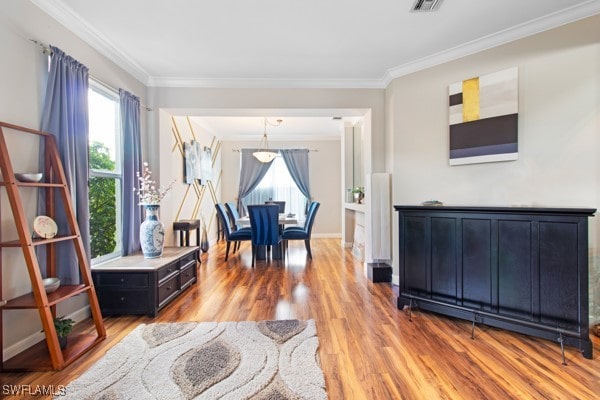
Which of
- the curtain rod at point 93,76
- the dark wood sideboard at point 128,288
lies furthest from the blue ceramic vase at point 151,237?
the curtain rod at point 93,76

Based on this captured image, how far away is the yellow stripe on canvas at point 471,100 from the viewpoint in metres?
2.72

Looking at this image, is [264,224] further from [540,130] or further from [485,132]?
[540,130]

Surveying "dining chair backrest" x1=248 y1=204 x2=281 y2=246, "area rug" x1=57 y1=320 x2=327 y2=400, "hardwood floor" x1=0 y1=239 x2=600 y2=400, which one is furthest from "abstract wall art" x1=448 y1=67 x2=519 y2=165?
"dining chair backrest" x1=248 y1=204 x2=281 y2=246

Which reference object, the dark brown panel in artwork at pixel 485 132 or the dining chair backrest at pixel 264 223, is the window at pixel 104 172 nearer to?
the dining chair backrest at pixel 264 223

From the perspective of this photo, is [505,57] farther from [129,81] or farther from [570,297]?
[129,81]

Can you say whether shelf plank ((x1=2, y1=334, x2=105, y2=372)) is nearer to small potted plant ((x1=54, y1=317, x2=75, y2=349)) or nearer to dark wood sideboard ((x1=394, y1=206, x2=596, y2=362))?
small potted plant ((x1=54, y1=317, x2=75, y2=349))

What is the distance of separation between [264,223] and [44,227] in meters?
2.62

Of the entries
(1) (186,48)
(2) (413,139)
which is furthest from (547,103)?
(1) (186,48)

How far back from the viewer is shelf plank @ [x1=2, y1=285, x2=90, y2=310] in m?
1.67

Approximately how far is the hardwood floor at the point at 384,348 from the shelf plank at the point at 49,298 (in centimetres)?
43

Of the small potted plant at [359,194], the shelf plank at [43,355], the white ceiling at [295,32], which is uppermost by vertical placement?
the white ceiling at [295,32]

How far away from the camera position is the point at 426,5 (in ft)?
7.00

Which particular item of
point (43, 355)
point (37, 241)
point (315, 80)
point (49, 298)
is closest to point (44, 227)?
point (37, 241)

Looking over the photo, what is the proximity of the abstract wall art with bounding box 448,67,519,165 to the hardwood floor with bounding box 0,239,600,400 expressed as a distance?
5.32ft
